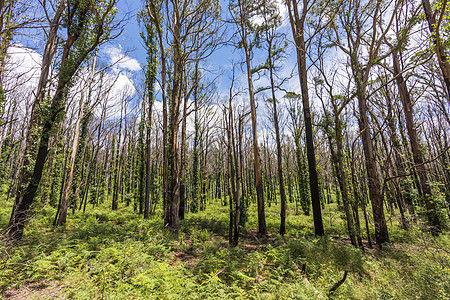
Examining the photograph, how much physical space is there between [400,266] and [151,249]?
679cm

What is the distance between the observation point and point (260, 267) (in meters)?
4.85

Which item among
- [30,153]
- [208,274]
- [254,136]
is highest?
[254,136]

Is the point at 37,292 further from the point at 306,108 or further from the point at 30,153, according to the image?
the point at 306,108

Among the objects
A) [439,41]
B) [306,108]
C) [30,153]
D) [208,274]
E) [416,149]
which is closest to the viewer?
[208,274]

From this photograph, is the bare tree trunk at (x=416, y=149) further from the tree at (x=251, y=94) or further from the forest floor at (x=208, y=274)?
the tree at (x=251, y=94)

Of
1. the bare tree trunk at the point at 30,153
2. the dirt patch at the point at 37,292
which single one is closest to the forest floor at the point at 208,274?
the dirt patch at the point at 37,292

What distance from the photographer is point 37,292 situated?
3.40m

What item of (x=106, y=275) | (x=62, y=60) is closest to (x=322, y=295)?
(x=106, y=275)

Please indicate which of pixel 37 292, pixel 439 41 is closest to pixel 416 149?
pixel 439 41

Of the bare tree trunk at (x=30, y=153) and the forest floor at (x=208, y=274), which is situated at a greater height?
the bare tree trunk at (x=30, y=153)

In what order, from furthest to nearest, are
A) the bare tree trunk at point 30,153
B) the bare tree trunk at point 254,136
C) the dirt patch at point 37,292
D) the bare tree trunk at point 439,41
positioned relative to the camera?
the bare tree trunk at point 254,136 → the bare tree trunk at point 30,153 → the bare tree trunk at point 439,41 → the dirt patch at point 37,292

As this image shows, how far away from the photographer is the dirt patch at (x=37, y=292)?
321 cm

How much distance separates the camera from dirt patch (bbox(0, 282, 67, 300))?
3.21 m

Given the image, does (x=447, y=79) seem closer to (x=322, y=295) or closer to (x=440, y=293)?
(x=440, y=293)
